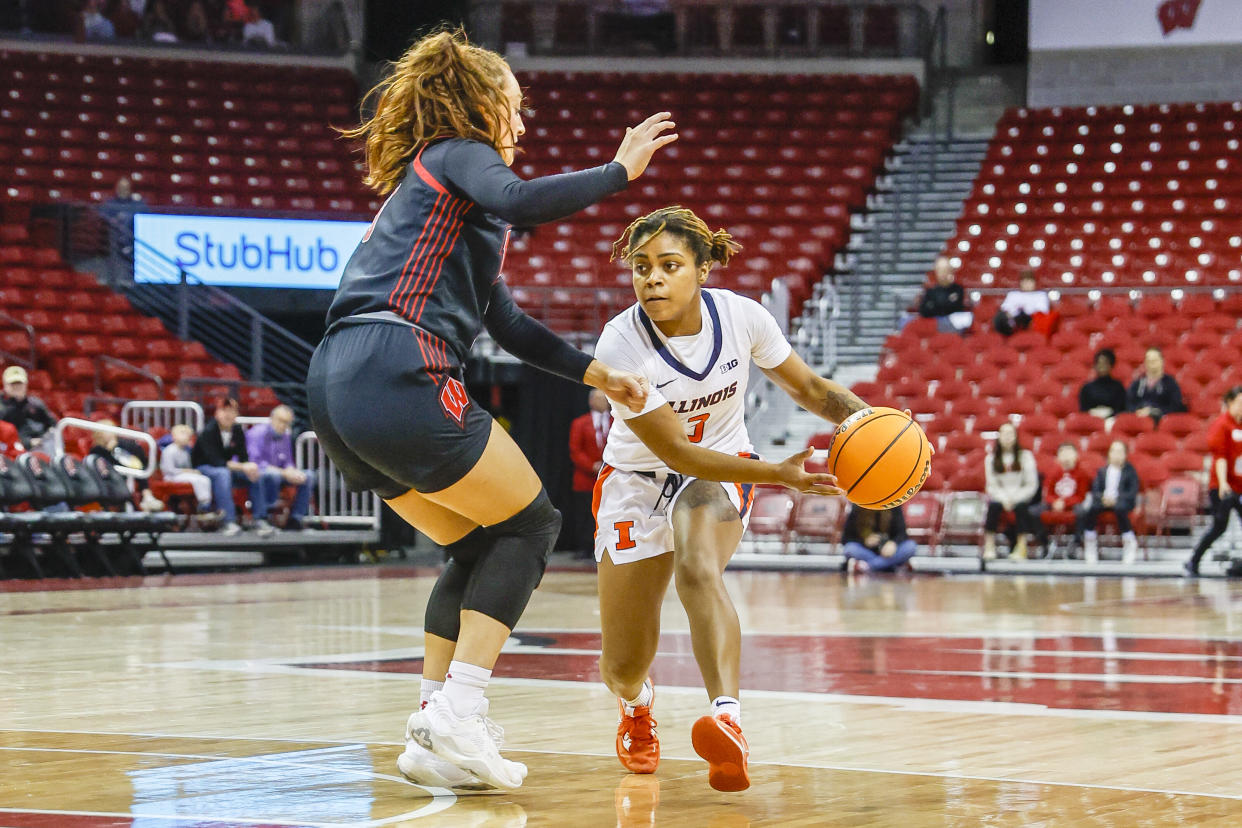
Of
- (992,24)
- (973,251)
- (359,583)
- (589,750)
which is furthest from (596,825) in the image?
(992,24)

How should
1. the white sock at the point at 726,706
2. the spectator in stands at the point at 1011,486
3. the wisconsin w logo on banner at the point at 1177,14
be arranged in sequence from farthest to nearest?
the wisconsin w logo on banner at the point at 1177,14 < the spectator in stands at the point at 1011,486 < the white sock at the point at 726,706

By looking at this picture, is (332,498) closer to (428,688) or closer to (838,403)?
(838,403)

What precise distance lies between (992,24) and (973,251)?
8.24 m

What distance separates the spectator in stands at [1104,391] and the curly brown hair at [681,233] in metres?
11.7

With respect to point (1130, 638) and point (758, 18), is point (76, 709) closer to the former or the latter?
point (1130, 638)

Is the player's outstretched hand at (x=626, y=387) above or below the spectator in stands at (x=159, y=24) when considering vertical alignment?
below

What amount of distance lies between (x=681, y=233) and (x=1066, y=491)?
1088 cm

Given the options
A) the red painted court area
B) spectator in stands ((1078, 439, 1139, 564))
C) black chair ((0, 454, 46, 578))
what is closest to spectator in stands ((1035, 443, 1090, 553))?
spectator in stands ((1078, 439, 1139, 564))

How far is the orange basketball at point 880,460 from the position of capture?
414cm

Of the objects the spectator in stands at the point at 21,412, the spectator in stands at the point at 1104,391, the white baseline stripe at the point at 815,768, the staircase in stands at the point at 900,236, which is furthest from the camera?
the staircase in stands at the point at 900,236

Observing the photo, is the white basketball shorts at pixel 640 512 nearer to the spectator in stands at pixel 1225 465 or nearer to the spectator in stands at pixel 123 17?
the spectator in stands at pixel 1225 465

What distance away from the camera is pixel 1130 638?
827cm

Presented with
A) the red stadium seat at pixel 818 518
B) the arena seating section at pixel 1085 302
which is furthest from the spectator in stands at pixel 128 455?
the red stadium seat at pixel 818 518

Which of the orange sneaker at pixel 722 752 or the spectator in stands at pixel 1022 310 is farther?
the spectator in stands at pixel 1022 310
